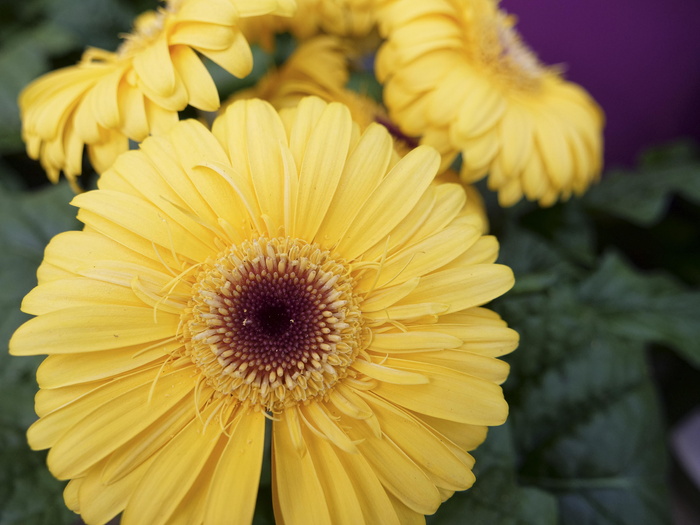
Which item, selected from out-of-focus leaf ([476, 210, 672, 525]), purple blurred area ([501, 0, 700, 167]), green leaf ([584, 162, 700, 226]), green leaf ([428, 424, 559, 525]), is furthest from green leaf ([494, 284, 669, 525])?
purple blurred area ([501, 0, 700, 167])

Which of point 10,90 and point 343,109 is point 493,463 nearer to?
point 343,109

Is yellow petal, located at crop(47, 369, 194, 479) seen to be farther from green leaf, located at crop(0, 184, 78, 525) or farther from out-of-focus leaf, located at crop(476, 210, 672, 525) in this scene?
out-of-focus leaf, located at crop(476, 210, 672, 525)

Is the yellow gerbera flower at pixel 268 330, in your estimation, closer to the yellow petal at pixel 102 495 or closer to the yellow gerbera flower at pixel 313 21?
the yellow petal at pixel 102 495

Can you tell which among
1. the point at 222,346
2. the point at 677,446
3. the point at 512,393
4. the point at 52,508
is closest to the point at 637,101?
the point at 677,446

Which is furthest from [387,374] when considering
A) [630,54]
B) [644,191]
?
[630,54]

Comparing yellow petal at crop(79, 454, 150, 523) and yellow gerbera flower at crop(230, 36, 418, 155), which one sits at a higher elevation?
yellow gerbera flower at crop(230, 36, 418, 155)

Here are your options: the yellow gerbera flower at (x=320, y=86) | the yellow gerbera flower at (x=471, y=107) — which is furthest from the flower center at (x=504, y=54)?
the yellow gerbera flower at (x=320, y=86)

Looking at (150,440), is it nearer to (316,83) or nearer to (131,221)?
(131,221)
